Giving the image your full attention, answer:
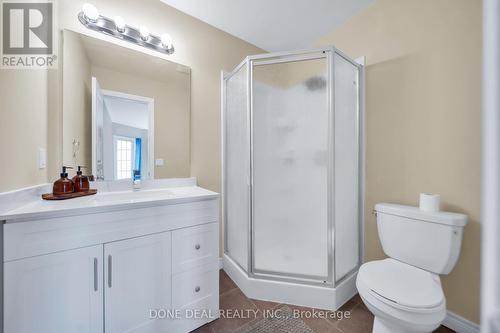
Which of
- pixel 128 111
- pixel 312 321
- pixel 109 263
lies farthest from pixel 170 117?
pixel 312 321

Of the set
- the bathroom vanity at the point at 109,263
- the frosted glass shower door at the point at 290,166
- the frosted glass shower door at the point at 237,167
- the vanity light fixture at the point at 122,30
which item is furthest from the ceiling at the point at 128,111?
the frosted glass shower door at the point at 290,166

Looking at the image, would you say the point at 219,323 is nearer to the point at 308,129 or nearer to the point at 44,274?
the point at 44,274

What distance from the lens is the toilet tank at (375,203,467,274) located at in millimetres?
1286

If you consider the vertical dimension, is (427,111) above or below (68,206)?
above

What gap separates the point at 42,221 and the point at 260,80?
1706mm

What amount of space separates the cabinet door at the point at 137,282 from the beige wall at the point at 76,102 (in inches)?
32.1

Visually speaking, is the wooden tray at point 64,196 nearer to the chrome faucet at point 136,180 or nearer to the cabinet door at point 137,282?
the chrome faucet at point 136,180

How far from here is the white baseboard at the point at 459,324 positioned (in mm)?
1344

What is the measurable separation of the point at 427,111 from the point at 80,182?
8.20 feet

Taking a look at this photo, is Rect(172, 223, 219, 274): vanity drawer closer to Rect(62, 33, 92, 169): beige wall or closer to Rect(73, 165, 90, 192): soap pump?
Rect(73, 165, 90, 192): soap pump

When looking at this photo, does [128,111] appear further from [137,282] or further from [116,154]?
[137,282]

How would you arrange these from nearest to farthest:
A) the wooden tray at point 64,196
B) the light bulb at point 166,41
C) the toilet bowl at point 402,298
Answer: the toilet bowl at point 402,298
the wooden tray at point 64,196
the light bulb at point 166,41

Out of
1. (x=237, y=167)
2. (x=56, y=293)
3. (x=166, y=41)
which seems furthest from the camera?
(x=237, y=167)

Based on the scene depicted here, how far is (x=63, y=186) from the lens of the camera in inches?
51.6
